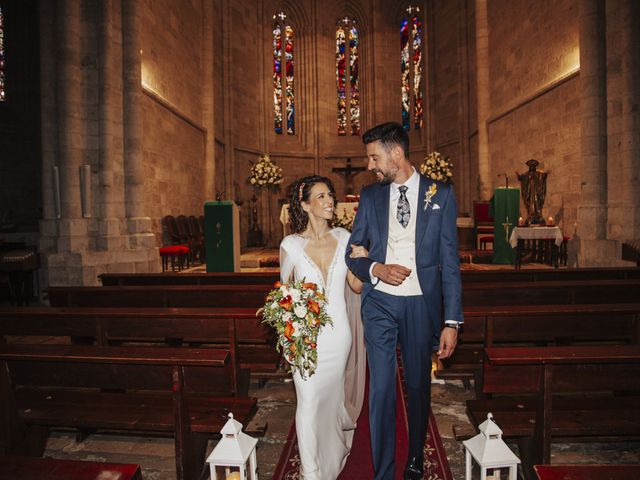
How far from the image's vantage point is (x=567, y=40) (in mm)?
9742

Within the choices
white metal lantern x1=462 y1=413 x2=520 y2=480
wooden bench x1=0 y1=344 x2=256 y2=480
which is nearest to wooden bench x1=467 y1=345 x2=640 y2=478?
white metal lantern x1=462 y1=413 x2=520 y2=480

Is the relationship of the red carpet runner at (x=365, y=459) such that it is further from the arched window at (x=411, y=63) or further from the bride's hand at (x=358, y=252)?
the arched window at (x=411, y=63)

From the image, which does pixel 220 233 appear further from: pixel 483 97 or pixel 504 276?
pixel 483 97

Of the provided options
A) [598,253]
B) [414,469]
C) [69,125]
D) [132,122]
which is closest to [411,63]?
[598,253]

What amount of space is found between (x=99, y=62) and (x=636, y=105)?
29.6ft

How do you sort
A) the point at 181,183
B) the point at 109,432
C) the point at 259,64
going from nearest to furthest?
the point at 109,432, the point at 181,183, the point at 259,64

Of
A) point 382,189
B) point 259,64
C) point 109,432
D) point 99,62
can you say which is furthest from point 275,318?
point 259,64

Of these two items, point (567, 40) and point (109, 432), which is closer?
point (109, 432)

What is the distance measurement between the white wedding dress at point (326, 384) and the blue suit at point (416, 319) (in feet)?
1.08

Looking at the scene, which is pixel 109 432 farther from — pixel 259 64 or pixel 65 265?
pixel 259 64

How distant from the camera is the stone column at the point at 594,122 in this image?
8.43m

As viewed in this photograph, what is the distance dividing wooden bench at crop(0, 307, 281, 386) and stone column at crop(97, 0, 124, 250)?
454cm

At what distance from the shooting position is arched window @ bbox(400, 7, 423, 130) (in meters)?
18.3

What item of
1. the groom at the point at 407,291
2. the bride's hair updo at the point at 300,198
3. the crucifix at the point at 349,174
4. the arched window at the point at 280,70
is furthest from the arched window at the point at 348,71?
the groom at the point at 407,291
